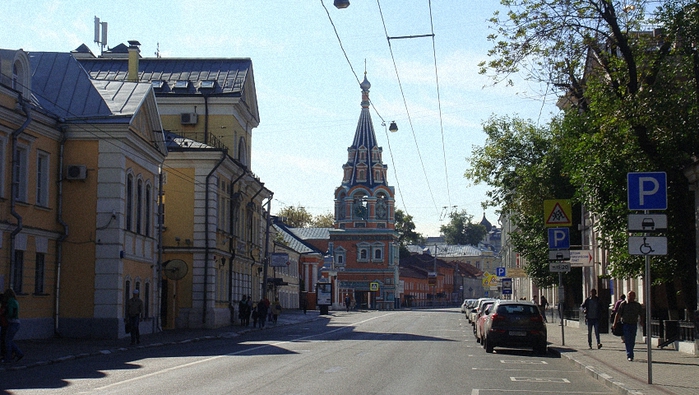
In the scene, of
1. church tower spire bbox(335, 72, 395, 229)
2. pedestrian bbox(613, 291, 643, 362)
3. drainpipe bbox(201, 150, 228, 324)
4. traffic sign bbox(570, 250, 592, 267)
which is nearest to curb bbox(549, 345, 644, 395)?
pedestrian bbox(613, 291, 643, 362)

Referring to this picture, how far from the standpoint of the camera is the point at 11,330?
1922 cm

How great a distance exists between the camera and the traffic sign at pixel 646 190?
579 inches

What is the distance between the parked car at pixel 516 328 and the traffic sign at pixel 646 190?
996 centimetres

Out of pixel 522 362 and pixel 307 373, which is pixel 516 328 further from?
pixel 307 373

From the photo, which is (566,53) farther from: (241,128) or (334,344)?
(241,128)

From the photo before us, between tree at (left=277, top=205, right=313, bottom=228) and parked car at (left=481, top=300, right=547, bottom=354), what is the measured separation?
9733cm

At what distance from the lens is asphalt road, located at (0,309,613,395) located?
14.2 m

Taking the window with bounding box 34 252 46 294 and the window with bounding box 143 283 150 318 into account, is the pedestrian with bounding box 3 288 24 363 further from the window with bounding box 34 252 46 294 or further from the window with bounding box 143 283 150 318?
the window with bounding box 143 283 150 318

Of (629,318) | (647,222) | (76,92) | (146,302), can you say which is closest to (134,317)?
(146,302)

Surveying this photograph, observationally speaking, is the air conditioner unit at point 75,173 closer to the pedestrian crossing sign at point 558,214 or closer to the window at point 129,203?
the window at point 129,203

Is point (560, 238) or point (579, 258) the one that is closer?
point (560, 238)

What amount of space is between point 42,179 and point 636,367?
1960 centimetres

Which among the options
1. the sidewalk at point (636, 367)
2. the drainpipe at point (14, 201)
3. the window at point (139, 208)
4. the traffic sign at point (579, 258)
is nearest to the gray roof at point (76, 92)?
the drainpipe at point (14, 201)

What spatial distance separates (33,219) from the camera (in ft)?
92.1
